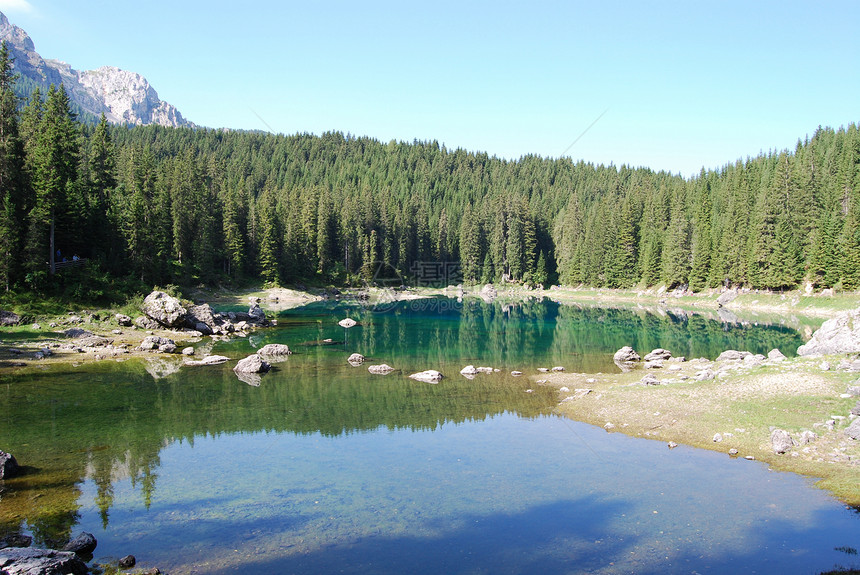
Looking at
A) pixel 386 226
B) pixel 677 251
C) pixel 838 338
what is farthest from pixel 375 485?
pixel 386 226

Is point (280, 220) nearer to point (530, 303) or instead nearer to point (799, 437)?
point (530, 303)

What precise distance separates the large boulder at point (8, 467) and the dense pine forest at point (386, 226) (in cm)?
3451

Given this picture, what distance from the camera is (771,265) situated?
82.4 m

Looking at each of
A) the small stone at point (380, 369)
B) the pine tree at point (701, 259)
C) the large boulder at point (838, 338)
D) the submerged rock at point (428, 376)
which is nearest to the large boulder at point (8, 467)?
the small stone at point (380, 369)

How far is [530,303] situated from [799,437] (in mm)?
79304

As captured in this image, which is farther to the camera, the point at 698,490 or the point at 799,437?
the point at 799,437

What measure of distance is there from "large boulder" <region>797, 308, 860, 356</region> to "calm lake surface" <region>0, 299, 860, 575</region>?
17.2 metres

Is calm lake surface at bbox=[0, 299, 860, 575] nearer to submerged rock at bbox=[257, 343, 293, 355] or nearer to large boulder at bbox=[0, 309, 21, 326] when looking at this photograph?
submerged rock at bbox=[257, 343, 293, 355]

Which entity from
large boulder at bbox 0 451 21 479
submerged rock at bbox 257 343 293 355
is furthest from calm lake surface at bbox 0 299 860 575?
submerged rock at bbox 257 343 293 355

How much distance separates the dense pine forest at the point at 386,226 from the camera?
51.1m

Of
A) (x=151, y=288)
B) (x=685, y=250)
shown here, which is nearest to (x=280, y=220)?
(x=151, y=288)

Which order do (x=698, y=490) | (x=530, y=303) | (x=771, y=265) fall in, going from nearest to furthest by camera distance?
(x=698, y=490) → (x=771, y=265) → (x=530, y=303)

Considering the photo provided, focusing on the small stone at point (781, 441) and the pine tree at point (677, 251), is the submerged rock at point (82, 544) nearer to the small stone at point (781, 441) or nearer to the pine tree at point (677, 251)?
the small stone at point (781, 441)

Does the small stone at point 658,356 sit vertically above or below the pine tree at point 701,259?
below
